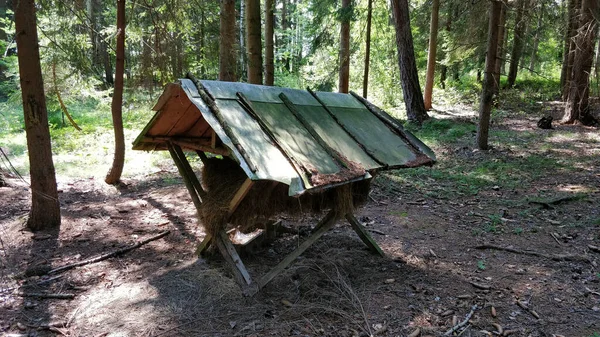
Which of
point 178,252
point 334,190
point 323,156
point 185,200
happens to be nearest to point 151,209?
point 185,200

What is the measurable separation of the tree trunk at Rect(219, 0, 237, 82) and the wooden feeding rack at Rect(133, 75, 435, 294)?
4.17 meters

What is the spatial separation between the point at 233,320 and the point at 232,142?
71.4 inches

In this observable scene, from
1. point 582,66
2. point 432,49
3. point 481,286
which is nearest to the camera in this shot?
point 481,286

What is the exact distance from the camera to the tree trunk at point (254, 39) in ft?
27.8

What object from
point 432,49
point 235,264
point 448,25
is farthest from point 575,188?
point 448,25

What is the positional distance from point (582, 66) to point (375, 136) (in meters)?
11.1

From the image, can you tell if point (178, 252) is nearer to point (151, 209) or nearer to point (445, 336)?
point (151, 209)

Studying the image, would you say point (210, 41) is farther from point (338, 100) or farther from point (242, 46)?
point (338, 100)

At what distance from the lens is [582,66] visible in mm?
12125

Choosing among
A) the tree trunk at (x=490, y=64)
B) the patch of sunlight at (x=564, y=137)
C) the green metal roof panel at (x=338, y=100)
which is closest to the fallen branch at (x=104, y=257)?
the green metal roof panel at (x=338, y=100)

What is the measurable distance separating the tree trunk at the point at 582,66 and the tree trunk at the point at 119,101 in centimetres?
1172

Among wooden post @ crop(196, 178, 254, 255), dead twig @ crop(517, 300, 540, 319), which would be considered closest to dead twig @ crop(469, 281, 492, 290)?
dead twig @ crop(517, 300, 540, 319)

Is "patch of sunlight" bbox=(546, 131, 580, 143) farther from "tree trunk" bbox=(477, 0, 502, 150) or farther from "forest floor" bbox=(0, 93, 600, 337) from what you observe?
"forest floor" bbox=(0, 93, 600, 337)

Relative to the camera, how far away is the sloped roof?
364 cm
